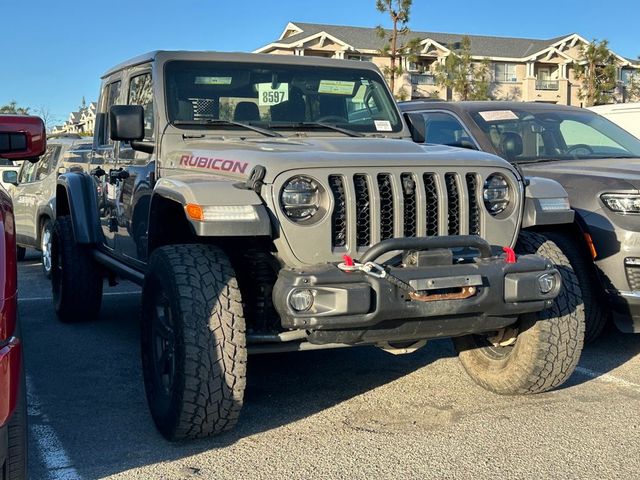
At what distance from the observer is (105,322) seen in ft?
22.6

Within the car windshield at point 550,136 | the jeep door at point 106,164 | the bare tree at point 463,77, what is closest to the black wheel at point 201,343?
the jeep door at point 106,164

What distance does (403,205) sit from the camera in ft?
12.8

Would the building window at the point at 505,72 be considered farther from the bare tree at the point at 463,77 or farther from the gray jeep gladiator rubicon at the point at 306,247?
the gray jeep gladiator rubicon at the point at 306,247

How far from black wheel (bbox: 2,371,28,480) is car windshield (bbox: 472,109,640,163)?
455 centimetres

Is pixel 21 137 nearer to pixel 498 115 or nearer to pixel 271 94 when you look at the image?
pixel 271 94

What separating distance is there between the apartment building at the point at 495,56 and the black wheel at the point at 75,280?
135 feet

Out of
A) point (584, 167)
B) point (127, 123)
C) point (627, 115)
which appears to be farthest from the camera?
point (627, 115)

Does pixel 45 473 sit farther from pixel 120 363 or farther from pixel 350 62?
pixel 350 62

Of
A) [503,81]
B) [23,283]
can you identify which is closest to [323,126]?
[23,283]

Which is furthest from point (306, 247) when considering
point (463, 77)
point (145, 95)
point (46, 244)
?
point (463, 77)

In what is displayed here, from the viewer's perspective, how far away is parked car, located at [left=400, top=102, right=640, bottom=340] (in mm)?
5258

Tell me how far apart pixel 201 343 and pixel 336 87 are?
2441 millimetres

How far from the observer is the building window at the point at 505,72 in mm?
52375

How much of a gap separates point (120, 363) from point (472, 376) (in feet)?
7.95
